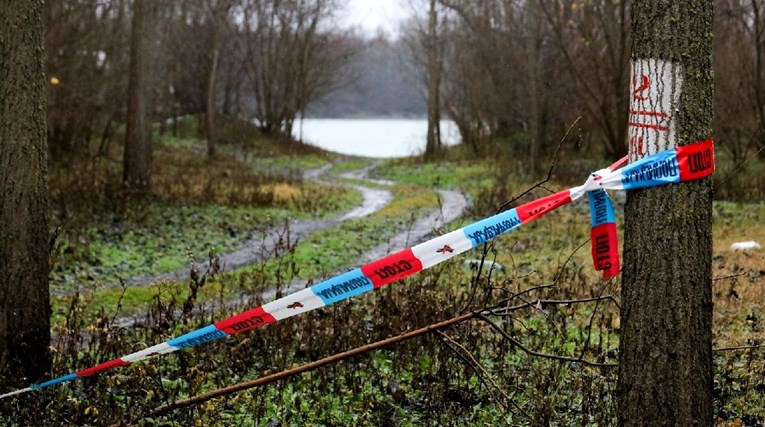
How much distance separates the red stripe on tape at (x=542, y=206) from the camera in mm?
4086

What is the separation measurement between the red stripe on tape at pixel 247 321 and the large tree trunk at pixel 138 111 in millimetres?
13182

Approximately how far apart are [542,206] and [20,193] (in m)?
Answer: 3.80

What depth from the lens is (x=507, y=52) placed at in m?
32.0

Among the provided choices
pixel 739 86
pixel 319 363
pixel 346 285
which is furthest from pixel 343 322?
pixel 739 86

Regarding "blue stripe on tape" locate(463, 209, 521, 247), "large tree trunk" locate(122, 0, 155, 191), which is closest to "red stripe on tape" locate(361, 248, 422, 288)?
"blue stripe on tape" locate(463, 209, 521, 247)

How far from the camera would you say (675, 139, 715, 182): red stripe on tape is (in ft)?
11.8

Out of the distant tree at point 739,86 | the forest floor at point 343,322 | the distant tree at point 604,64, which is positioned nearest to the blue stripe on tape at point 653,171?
the forest floor at point 343,322

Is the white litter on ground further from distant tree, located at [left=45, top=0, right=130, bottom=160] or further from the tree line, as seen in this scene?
distant tree, located at [left=45, top=0, right=130, bottom=160]

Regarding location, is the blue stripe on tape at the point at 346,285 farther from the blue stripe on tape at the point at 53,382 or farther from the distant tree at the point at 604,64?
the distant tree at the point at 604,64

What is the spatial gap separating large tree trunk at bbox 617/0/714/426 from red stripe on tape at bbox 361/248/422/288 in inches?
45.2

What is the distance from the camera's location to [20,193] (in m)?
5.53

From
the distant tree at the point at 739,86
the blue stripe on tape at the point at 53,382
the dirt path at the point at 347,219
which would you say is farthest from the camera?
the distant tree at the point at 739,86

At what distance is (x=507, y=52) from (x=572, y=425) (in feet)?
93.2

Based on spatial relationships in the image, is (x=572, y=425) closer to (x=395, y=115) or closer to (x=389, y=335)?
(x=389, y=335)
